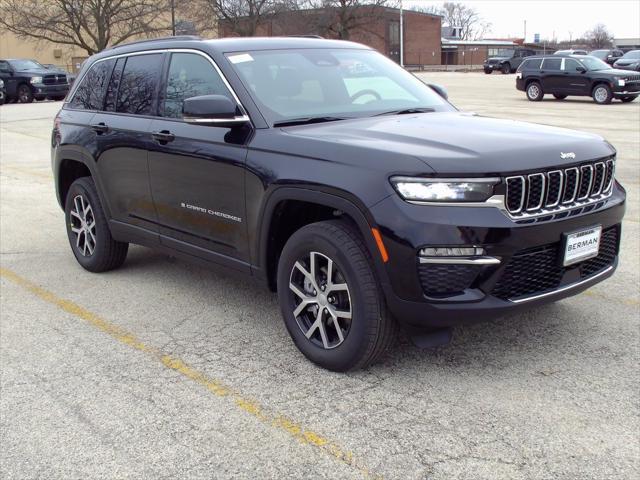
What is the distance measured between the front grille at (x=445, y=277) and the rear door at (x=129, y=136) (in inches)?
97.6

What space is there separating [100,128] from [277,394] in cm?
294

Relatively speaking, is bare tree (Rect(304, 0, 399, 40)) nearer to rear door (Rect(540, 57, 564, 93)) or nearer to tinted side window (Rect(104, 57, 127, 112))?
rear door (Rect(540, 57, 564, 93))

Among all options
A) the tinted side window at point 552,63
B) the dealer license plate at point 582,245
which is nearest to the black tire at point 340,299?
the dealer license plate at point 582,245

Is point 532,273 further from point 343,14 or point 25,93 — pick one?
point 343,14

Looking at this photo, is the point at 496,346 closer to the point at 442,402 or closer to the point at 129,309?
the point at 442,402

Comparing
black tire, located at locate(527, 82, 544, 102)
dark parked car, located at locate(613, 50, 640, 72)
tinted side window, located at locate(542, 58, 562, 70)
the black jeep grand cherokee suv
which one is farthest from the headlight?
dark parked car, located at locate(613, 50, 640, 72)

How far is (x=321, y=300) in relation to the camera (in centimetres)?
396

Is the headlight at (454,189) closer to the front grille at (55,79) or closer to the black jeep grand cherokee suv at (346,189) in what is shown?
the black jeep grand cherokee suv at (346,189)

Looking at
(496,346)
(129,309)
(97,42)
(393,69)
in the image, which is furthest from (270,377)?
(97,42)

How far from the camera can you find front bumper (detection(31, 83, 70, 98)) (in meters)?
31.6

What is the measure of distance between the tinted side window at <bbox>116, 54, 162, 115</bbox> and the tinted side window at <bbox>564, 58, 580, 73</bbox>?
22.7 meters

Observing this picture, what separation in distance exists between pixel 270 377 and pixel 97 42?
42591 millimetres

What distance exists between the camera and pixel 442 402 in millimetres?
3645

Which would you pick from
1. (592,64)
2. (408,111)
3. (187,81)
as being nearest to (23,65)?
(592,64)
